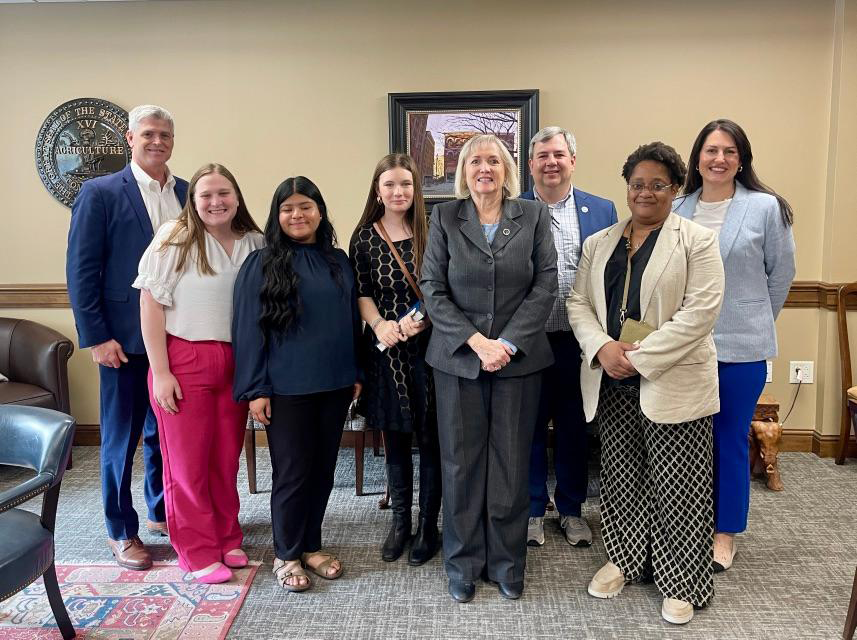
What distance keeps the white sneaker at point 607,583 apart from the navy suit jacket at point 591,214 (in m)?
1.25

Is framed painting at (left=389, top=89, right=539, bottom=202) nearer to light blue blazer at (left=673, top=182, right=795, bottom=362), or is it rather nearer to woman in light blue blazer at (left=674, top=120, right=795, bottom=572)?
woman in light blue blazer at (left=674, top=120, right=795, bottom=572)

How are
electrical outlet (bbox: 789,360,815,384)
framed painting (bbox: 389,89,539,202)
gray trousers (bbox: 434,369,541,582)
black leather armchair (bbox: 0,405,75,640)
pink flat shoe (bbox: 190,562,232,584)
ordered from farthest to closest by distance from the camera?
electrical outlet (bbox: 789,360,815,384) < framed painting (bbox: 389,89,539,202) < pink flat shoe (bbox: 190,562,232,584) < gray trousers (bbox: 434,369,541,582) < black leather armchair (bbox: 0,405,75,640)

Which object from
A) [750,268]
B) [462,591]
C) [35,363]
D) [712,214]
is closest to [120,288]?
[35,363]

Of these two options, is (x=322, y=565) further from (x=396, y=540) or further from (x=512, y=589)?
(x=512, y=589)

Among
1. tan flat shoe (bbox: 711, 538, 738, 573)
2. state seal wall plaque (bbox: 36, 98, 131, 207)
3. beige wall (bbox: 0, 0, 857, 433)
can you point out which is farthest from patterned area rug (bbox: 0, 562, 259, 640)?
state seal wall plaque (bbox: 36, 98, 131, 207)

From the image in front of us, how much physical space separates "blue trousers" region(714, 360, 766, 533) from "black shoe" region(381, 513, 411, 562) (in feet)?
4.05

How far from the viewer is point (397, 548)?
8.80 ft

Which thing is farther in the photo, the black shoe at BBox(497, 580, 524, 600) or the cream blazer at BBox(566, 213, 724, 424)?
the black shoe at BBox(497, 580, 524, 600)

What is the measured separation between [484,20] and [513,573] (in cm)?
289

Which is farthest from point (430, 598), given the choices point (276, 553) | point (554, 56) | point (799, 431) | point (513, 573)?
point (554, 56)

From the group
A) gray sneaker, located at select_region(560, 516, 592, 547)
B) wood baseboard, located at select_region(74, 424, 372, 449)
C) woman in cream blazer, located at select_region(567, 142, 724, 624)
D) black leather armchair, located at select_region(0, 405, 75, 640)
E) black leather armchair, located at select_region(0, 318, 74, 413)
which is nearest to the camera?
black leather armchair, located at select_region(0, 405, 75, 640)

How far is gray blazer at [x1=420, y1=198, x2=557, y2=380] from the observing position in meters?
2.25

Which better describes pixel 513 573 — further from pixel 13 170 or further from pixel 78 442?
pixel 13 170

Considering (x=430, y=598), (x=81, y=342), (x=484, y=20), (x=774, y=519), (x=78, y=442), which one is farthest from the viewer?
(x=78, y=442)
